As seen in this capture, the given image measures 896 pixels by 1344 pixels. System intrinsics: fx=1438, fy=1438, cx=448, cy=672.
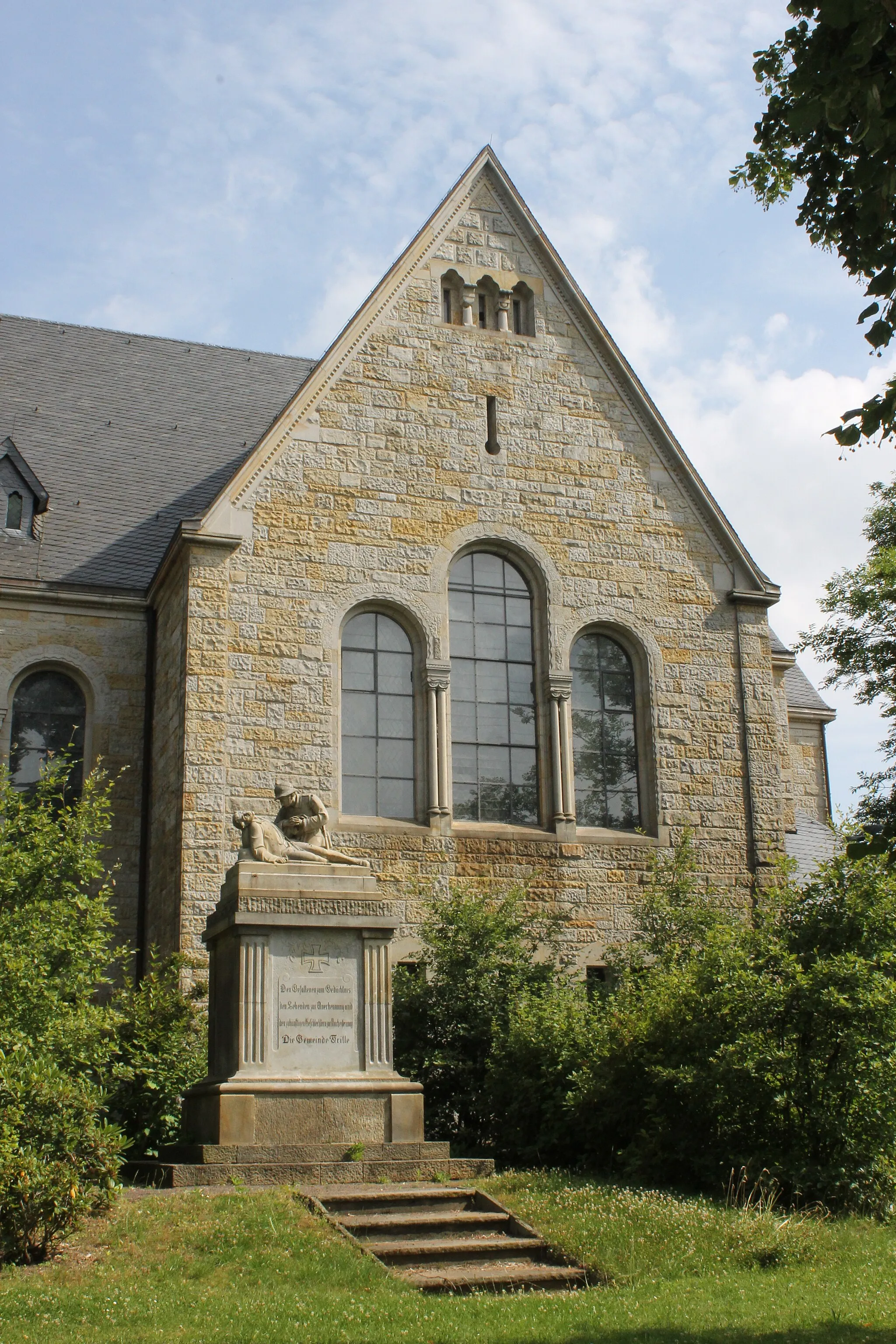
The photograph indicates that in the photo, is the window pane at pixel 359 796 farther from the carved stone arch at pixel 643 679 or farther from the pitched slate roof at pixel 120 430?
the pitched slate roof at pixel 120 430

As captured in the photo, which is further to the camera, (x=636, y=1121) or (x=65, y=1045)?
(x=636, y=1121)

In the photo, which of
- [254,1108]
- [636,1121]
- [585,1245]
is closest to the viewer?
[585,1245]

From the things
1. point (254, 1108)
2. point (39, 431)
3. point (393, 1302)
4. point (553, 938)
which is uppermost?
point (39, 431)

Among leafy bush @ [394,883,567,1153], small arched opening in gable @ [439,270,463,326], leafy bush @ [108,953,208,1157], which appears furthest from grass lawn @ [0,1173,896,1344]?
small arched opening in gable @ [439,270,463,326]

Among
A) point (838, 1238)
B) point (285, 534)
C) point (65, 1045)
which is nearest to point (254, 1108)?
point (65, 1045)

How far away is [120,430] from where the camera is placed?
78.7ft

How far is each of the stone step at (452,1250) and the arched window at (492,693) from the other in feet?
28.6

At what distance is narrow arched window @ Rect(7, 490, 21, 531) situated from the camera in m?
21.1

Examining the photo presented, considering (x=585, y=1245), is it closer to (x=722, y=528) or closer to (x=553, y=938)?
(x=553, y=938)

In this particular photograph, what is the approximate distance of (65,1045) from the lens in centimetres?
1056

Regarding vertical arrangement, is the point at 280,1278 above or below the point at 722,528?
below

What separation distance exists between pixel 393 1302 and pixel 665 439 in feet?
47.1

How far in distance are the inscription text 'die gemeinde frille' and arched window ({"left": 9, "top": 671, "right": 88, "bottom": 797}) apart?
8.23m

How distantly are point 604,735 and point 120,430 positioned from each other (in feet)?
33.3
